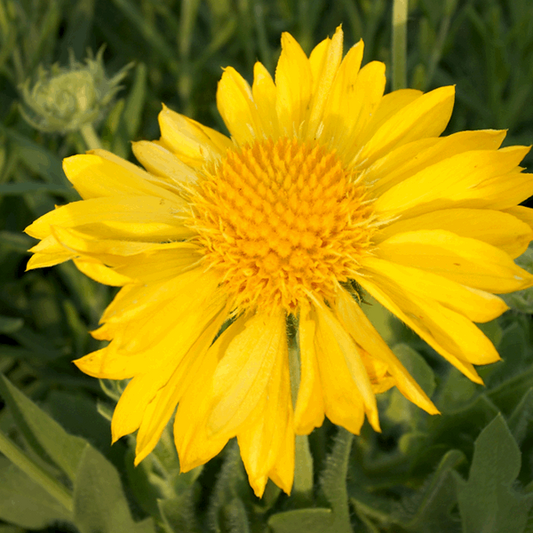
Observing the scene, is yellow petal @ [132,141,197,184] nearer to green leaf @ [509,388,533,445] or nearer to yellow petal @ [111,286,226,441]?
yellow petal @ [111,286,226,441]

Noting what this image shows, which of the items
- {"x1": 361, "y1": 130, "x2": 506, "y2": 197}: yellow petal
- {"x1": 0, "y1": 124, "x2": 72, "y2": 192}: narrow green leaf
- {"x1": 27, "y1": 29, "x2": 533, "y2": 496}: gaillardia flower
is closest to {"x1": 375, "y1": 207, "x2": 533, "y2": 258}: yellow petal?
{"x1": 27, "y1": 29, "x2": 533, "y2": 496}: gaillardia flower

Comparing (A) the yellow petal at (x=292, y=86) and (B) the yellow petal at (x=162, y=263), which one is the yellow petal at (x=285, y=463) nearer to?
A: (B) the yellow petal at (x=162, y=263)

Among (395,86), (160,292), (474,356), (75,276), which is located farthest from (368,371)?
(75,276)

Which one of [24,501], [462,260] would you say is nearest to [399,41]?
[462,260]

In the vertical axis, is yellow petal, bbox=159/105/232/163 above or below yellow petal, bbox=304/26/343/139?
below

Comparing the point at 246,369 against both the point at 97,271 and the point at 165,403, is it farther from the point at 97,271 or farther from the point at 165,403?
the point at 97,271

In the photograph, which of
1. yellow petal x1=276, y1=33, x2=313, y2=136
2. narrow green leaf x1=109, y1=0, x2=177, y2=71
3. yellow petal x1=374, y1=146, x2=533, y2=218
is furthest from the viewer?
narrow green leaf x1=109, y1=0, x2=177, y2=71
